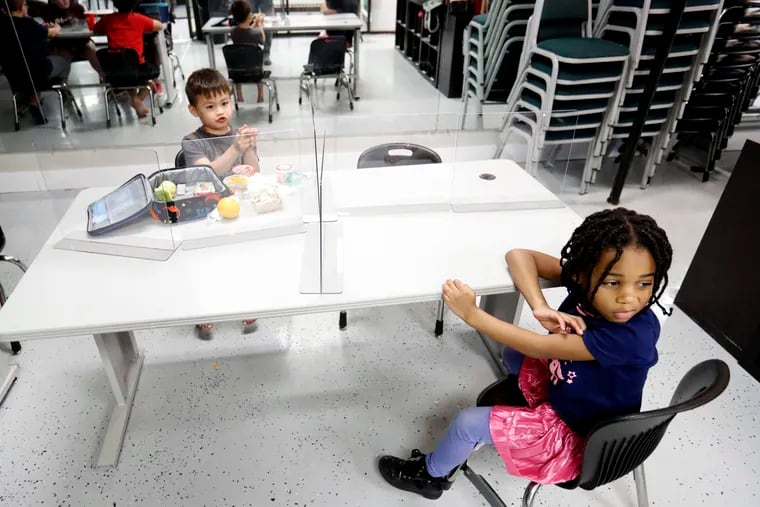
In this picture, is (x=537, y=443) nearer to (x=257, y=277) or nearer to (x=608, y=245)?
(x=608, y=245)

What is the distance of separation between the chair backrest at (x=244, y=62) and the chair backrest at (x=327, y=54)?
15.4 inches

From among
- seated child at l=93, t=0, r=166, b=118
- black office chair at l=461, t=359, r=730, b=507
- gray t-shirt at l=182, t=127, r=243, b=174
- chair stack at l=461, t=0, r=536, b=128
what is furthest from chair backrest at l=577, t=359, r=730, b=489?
seated child at l=93, t=0, r=166, b=118

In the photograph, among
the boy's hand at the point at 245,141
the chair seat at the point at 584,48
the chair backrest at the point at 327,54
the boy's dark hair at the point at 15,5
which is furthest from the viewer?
the chair backrest at the point at 327,54

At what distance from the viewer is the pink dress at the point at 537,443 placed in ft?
3.55

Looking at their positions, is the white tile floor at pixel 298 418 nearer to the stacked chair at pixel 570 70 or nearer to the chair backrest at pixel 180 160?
the chair backrest at pixel 180 160

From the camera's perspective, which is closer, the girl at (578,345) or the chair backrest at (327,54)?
the girl at (578,345)

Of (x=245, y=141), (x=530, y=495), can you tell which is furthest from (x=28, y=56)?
(x=530, y=495)

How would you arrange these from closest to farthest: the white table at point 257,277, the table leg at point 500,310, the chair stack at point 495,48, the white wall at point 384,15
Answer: the white table at point 257,277
the table leg at point 500,310
the chair stack at point 495,48
the white wall at point 384,15

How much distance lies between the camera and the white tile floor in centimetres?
143

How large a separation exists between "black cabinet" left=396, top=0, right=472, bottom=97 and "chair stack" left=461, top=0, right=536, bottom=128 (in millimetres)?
697

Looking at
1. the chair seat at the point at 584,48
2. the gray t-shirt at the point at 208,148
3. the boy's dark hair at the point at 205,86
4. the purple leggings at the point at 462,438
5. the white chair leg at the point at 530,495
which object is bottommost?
the white chair leg at the point at 530,495

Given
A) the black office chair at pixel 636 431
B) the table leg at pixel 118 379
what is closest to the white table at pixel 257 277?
the table leg at pixel 118 379

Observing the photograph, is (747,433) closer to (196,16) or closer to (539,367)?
(539,367)

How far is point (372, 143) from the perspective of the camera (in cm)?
231
